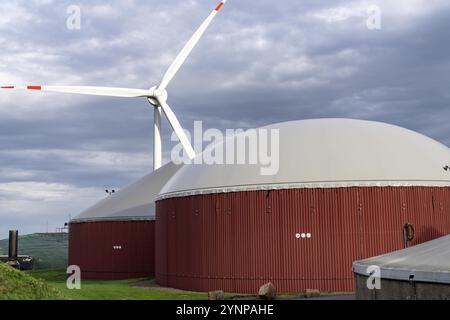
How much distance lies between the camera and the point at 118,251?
57625 millimetres

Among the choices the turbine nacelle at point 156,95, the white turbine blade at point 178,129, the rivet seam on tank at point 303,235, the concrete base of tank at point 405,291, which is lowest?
the concrete base of tank at point 405,291

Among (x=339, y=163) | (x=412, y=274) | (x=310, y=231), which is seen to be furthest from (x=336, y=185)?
(x=412, y=274)

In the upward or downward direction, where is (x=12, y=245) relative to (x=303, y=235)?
downward

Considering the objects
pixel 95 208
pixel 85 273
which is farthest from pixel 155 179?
pixel 85 273

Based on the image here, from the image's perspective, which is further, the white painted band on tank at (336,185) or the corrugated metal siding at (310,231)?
the white painted band on tank at (336,185)

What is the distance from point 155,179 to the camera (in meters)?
62.6

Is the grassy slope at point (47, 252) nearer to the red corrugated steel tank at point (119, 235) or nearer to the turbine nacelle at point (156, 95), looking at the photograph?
the red corrugated steel tank at point (119, 235)

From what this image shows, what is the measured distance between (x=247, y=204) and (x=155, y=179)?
27.4m

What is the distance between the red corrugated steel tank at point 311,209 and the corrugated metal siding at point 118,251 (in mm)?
17241

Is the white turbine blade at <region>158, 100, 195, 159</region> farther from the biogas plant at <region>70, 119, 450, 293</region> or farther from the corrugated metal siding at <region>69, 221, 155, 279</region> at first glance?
the biogas plant at <region>70, 119, 450, 293</region>

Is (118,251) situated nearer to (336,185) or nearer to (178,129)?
(178,129)

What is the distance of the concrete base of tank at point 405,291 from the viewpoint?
18922mm

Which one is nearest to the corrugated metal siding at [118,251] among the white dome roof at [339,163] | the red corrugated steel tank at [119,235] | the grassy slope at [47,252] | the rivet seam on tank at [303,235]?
the red corrugated steel tank at [119,235]

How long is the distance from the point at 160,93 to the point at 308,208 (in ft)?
128
